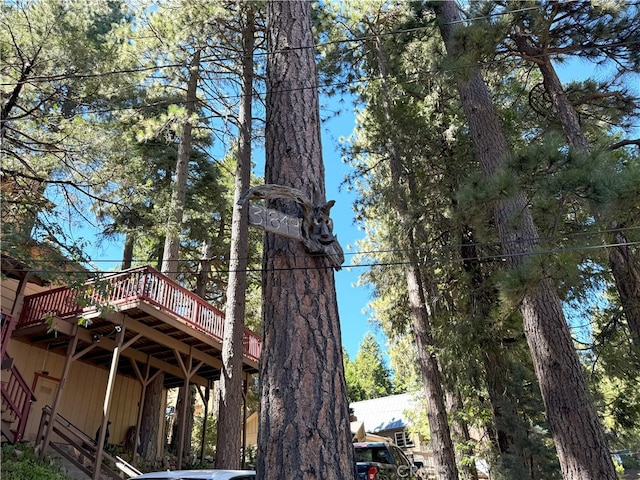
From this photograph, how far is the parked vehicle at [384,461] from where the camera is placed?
25.7ft

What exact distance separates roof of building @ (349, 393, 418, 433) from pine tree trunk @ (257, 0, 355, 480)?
25042mm

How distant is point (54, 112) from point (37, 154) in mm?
948

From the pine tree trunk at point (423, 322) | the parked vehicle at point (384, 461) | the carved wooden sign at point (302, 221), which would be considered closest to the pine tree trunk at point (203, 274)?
the pine tree trunk at point (423, 322)

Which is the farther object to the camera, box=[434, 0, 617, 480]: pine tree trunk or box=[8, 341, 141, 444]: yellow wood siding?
box=[8, 341, 141, 444]: yellow wood siding

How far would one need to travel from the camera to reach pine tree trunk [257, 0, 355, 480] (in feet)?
6.94

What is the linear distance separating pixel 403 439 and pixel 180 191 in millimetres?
21452

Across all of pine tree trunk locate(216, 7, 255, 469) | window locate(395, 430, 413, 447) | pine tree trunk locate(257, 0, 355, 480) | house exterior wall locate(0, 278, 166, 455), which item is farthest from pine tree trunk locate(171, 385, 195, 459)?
window locate(395, 430, 413, 447)

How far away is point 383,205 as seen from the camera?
11.5 m

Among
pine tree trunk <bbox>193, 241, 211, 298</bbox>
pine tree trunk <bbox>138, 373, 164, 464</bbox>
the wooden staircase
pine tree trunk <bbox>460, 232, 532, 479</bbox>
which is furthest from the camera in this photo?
pine tree trunk <bbox>193, 241, 211, 298</bbox>

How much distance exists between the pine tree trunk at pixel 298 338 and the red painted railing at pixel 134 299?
20.6 feet

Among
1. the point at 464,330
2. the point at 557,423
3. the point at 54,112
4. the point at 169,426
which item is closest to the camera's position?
the point at 557,423

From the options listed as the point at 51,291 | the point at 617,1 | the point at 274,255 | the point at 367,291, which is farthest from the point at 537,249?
the point at 51,291

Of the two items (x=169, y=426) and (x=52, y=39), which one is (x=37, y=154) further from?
(x=169, y=426)

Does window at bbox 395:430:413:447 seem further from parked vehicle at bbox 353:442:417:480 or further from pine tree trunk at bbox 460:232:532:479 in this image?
pine tree trunk at bbox 460:232:532:479
